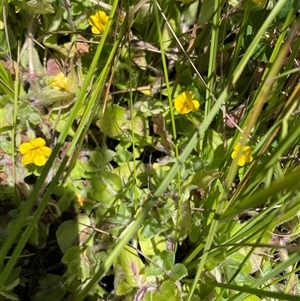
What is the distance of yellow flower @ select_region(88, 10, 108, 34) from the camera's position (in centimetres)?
118

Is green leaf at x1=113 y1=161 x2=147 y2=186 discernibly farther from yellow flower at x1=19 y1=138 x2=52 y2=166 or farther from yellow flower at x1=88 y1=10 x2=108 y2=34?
yellow flower at x1=88 y1=10 x2=108 y2=34

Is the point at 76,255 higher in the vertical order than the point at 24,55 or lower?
lower

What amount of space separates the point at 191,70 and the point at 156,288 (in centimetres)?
59

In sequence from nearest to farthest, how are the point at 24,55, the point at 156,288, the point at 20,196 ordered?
the point at 156,288, the point at 20,196, the point at 24,55

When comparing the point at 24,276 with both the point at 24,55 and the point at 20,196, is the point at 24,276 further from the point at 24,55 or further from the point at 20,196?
the point at 24,55

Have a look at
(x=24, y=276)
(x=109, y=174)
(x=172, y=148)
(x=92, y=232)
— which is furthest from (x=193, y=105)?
(x=24, y=276)

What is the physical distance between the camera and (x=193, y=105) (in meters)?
1.15

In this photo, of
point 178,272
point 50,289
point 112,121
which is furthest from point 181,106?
point 50,289

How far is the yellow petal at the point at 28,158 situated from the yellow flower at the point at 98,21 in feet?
1.16

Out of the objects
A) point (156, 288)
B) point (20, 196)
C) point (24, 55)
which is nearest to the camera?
point (156, 288)

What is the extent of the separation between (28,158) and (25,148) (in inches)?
1.0

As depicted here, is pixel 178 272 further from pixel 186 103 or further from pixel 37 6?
pixel 37 6

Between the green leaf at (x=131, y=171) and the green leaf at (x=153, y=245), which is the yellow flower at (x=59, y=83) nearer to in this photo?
the green leaf at (x=131, y=171)

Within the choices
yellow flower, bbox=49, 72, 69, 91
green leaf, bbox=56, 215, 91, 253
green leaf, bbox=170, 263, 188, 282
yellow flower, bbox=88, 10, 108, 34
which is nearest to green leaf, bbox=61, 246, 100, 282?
green leaf, bbox=56, 215, 91, 253
